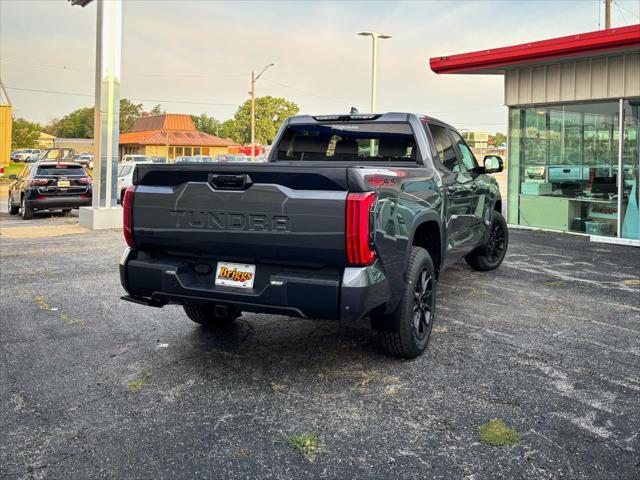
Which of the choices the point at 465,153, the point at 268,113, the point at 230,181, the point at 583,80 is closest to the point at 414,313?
the point at 230,181

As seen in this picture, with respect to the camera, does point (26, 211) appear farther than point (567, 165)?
Yes

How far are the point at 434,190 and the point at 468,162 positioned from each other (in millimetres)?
1973

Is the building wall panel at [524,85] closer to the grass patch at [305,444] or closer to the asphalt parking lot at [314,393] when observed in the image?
the asphalt parking lot at [314,393]

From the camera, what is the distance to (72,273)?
8570 millimetres

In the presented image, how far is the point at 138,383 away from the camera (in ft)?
14.1

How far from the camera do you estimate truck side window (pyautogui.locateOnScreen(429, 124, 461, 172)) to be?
6.09m

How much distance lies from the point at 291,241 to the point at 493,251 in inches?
211

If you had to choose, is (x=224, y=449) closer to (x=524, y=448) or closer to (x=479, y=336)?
(x=524, y=448)

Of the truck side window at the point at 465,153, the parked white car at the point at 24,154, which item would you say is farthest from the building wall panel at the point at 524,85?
the parked white car at the point at 24,154

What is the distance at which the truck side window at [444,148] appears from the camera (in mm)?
6090

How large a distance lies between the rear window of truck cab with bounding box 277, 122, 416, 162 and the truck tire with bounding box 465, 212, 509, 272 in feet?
9.57

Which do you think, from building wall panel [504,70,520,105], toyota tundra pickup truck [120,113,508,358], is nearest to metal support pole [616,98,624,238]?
building wall panel [504,70,520,105]

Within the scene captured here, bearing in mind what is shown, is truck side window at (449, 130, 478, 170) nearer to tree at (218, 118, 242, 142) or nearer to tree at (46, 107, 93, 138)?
tree at (218, 118, 242, 142)

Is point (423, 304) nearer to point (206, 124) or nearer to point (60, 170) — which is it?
point (60, 170)
